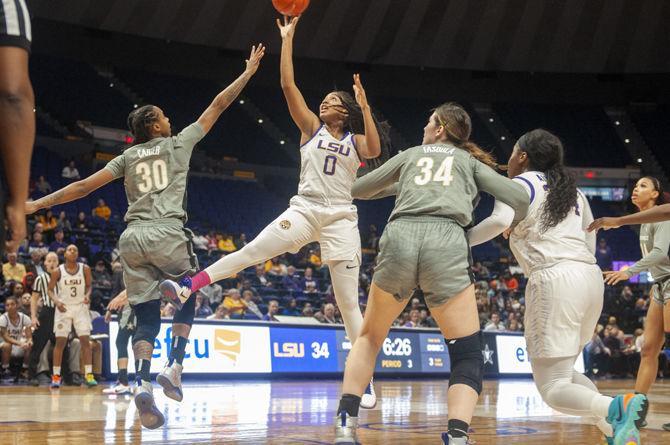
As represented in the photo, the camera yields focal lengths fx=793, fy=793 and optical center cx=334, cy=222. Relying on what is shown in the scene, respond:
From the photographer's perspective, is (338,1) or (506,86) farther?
(506,86)

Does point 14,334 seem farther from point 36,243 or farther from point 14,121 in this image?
point 14,121

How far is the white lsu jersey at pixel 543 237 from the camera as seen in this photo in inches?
179

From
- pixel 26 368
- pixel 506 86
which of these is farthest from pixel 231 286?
pixel 506 86

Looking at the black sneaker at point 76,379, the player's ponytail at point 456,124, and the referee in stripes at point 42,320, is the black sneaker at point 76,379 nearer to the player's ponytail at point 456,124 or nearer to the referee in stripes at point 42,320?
the referee in stripes at point 42,320

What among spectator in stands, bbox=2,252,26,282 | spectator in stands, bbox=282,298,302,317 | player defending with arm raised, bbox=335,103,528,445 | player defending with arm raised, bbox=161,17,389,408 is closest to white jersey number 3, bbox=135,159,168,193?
player defending with arm raised, bbox=161,17,389,408

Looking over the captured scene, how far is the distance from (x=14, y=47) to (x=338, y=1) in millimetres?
23531

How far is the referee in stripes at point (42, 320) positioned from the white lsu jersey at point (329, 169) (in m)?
6.73

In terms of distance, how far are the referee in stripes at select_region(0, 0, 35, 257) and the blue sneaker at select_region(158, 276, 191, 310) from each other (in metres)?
2.83

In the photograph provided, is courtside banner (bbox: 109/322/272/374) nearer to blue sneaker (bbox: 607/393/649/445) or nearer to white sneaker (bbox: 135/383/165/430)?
white sneaker (bbox: 135/383/165/430)

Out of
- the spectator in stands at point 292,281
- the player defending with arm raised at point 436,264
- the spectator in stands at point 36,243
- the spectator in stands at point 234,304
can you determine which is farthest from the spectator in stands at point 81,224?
the player defending with arm raised at point 436,264

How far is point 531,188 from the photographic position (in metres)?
4.55

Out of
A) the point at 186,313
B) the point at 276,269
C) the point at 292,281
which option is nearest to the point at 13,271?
the point at 276,269

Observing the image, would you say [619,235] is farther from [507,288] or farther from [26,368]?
[26,368]

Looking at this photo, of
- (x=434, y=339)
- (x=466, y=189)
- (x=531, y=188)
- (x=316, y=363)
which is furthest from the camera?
(x=434, y=339)
